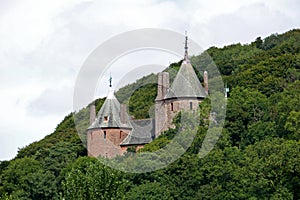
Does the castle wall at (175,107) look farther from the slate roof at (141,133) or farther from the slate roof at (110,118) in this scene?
the slate roof at (110,118)

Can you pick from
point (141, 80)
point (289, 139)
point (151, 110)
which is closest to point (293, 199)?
point (289, 139)

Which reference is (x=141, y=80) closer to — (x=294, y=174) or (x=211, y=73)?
(x=211, y=73)

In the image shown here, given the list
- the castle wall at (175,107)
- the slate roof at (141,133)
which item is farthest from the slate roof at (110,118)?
the castle wall at (175,107)

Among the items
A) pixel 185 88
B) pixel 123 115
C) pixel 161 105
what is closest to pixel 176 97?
pixel 185 88

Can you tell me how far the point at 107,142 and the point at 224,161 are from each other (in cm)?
1408

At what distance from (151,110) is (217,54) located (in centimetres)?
3802

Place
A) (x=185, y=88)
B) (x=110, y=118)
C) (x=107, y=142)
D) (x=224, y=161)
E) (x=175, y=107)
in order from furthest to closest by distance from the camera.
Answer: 1. (x=110, y=118)
2. (x=107, y=142)
3. (x=185, y=88)
4. (x=175, y=107)
5. (x=224, y=161)

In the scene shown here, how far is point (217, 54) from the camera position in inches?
4469

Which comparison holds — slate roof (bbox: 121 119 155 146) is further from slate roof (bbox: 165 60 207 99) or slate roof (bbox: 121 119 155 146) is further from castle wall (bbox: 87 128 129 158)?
slate roof (bbox: 165 60 207 99)

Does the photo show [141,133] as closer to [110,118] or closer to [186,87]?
[110,118]

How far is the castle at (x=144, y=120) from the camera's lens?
6800 centimetres

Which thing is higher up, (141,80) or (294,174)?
(141,80)

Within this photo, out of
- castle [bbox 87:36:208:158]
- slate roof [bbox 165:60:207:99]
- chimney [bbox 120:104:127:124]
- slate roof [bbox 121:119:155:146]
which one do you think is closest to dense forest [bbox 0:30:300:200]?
slate roof [bbox 165:60:207:99]

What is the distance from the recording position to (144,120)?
7294 cm
